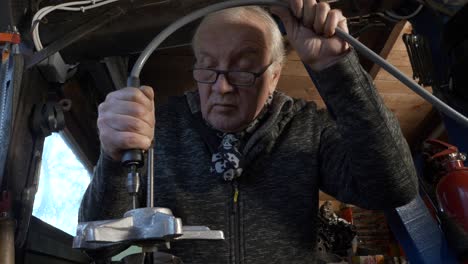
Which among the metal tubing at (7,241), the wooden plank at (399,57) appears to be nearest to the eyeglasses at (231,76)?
the metal tubing at (7,241)

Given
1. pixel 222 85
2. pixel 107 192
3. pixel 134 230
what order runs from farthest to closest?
1. pixel 222 85
2. pixel 107 192
3. pixel 134 230

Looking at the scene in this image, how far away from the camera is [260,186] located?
3.58 feet

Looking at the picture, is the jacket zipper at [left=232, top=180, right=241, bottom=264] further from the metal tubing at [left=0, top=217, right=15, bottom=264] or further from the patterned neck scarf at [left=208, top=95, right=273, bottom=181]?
the metal tubing at [left=0, top=217, right=15, bottom=264]

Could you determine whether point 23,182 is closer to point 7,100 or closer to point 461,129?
point 7,100

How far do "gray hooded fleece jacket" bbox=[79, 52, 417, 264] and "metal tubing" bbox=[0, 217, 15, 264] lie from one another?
1.17ft

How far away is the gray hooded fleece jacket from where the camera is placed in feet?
3.10

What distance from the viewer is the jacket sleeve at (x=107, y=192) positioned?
85 centimetres

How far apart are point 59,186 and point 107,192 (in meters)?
1.60

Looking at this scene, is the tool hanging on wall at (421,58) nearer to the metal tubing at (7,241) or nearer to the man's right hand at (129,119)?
the man's right hand at (129,119)

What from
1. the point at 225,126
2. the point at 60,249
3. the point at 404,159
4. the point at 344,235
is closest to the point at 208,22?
the point at 225,126

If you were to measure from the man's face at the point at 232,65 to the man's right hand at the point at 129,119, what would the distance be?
0.40m

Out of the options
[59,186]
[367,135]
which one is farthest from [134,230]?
[59,186]

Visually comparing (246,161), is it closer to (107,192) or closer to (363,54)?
(107,192)

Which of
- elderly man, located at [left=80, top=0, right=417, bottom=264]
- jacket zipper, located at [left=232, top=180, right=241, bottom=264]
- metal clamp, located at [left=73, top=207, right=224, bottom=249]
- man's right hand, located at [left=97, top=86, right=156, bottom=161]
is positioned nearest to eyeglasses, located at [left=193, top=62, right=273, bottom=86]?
elderly man, located at [left=80, top=0, right=417, bottom=264]
